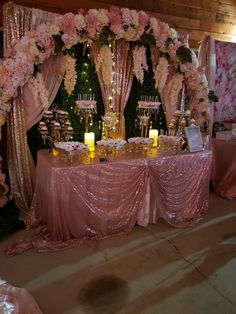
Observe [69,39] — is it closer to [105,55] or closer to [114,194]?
[105,55]

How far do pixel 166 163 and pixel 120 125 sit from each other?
33.0 inches

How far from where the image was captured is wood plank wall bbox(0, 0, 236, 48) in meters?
3.60

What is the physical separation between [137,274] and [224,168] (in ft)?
8.57

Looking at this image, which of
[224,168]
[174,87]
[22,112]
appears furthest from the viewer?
[224,168]

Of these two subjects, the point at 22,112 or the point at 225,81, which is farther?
the point at 225,81

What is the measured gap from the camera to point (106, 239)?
298 cm

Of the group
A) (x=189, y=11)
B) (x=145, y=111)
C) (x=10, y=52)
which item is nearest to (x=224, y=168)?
(x=145, y=111)

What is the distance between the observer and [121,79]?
3.59 metres

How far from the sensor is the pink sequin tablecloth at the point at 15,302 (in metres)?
1.45

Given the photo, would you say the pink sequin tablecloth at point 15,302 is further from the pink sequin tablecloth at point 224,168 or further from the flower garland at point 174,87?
the pink sequin tablecloth at point 224,168

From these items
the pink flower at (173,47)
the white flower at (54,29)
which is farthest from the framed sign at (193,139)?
the white flower at (54,29)

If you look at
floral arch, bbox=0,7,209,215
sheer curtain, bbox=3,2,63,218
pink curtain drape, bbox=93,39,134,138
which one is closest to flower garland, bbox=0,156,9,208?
sheer curtain, bbox=3,2,63,218

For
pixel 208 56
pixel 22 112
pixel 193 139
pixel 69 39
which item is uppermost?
pixel 208 56

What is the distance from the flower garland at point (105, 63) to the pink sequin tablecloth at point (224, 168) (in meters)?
2.08
